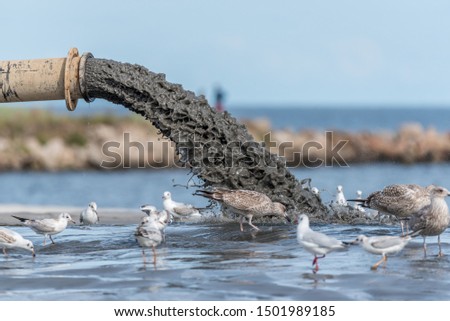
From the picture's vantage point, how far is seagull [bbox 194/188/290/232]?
13.9 metres

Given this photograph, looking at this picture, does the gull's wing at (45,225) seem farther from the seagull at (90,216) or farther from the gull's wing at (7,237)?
the seagull at (90,216)

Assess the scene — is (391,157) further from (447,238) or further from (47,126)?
(447,238)

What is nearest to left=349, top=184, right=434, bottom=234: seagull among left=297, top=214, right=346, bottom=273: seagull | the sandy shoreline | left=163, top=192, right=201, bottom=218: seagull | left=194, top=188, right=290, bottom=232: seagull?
left=194, top=188, right=290, bottom=232: seagull

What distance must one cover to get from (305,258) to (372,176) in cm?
3181

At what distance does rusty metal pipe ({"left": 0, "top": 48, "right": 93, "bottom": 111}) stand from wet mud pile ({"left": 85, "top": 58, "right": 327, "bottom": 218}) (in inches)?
6.6

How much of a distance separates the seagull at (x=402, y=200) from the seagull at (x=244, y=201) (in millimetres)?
1539

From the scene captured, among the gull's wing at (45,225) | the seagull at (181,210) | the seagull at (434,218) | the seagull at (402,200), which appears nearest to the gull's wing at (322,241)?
the seagull at (434,218)

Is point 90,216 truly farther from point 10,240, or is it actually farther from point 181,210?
point 10,240

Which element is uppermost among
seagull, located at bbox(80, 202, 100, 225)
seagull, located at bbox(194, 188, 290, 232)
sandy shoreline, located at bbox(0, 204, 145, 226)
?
seagull, located at bbox(194, 188, 290, 232)

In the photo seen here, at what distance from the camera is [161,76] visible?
14.8m

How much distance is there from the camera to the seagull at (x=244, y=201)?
13945 mm

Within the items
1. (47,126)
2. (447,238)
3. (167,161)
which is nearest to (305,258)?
(447,238)

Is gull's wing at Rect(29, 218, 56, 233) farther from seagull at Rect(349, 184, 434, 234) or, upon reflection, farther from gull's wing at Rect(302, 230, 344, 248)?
seagull at Rect(349, 184, 434, 234)
